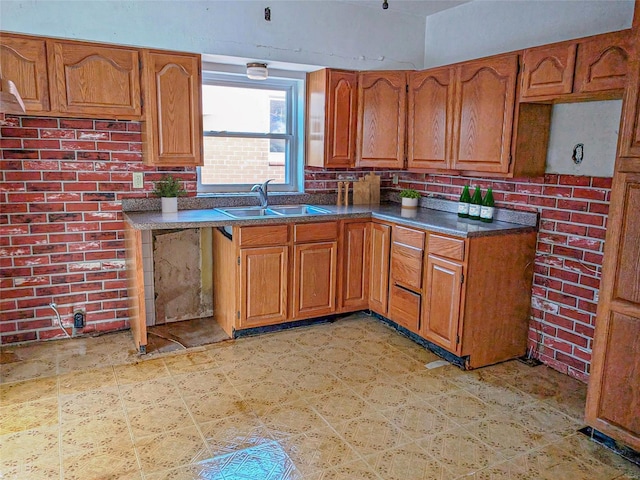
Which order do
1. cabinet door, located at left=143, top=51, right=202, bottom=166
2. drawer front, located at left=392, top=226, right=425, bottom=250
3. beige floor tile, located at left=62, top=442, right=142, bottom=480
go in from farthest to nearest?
drawer front, located at left=392, top=226, right=425, bottom=250
cabinet door, located at left=143, top=51, right=202, bottom=166
beige floor tile, located at left=62, top=442, right=142, bottom=480

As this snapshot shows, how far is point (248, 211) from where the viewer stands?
12.2 ft

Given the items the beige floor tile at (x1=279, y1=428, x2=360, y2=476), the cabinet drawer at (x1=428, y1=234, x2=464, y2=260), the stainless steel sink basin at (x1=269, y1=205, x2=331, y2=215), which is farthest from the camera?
the stainless steel sink basin at (x1=269, y1=205, x2=331, y2=215)

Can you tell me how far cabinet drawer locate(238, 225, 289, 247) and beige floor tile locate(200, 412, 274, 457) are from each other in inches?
47.9

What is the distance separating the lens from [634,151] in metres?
2.08

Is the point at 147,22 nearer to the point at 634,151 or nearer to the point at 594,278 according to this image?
the point at 634,151

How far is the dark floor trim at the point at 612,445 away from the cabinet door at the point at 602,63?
1.72 metres

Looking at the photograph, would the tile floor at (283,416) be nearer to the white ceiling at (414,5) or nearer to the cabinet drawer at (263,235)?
the cabinet drawer at (263,235)

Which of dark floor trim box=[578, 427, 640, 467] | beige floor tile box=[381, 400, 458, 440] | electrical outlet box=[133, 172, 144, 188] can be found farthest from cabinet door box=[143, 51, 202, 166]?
dark floor trim box=[578, 427, 640, 467]

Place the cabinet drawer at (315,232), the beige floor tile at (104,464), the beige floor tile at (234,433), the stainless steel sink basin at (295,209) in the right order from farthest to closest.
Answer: the stainless steel sink basin at (295,209), the cabinet drawer at (315,232), the beige floor tile at (234,433), the beige floor tile at (104,464)

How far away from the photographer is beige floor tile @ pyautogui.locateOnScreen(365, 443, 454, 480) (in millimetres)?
2080

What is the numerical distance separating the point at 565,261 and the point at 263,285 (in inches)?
78.4

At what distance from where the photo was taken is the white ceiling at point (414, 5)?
375cm

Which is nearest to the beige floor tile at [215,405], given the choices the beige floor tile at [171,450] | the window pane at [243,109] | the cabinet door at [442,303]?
the beige floor tile at [171,450]

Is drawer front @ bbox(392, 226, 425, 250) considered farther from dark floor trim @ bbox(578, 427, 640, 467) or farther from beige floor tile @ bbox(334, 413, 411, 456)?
dark floor trim @ bbox(578, 427, 640, 467)
